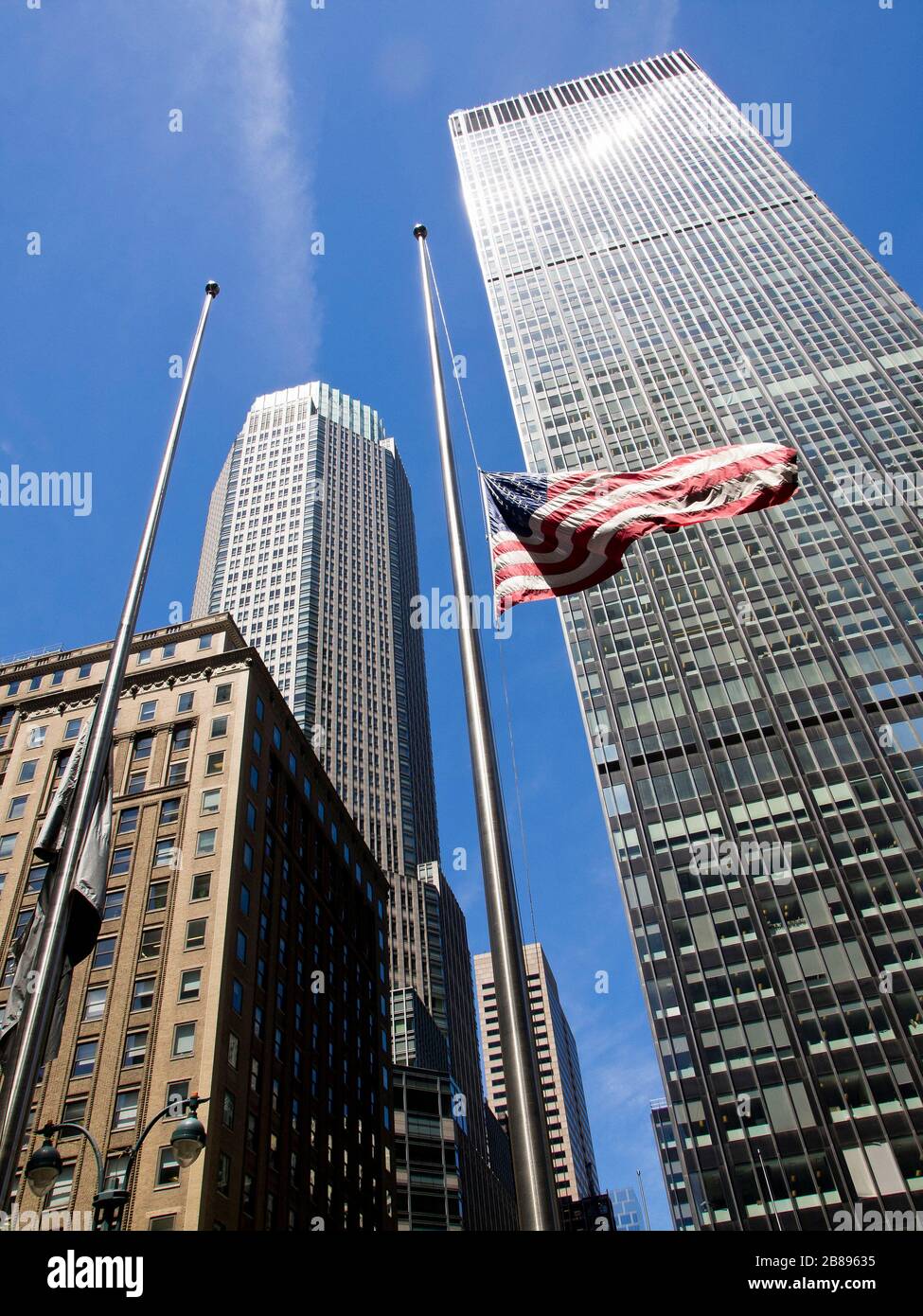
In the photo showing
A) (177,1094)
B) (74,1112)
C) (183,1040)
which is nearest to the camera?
(177,1094)

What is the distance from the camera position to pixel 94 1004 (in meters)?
51.4

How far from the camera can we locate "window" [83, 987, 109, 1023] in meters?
51.0

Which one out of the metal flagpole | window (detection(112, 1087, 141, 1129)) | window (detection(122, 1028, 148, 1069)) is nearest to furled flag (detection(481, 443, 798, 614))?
the metal flagpole

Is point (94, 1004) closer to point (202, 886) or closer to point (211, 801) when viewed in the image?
point (202, 886)

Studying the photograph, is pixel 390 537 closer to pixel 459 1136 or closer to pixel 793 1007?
pixel 459 1136

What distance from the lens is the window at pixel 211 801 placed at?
5958cm

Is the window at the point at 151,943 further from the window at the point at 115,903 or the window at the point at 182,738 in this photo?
the window at the point at 182,738

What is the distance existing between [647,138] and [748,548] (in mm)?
86453

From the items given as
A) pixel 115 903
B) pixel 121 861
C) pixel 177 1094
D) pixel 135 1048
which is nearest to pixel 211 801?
pixel 121 861

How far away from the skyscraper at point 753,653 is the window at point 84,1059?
122 feet

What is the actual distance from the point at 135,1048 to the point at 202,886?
30.1 feet

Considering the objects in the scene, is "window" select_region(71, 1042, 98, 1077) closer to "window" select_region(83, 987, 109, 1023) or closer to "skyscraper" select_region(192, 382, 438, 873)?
"window" select_region(83, 987, 109, 1023)

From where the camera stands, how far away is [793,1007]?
6606cm

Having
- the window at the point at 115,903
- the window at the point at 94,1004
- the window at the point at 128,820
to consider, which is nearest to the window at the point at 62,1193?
the window at the point at 94,1004
